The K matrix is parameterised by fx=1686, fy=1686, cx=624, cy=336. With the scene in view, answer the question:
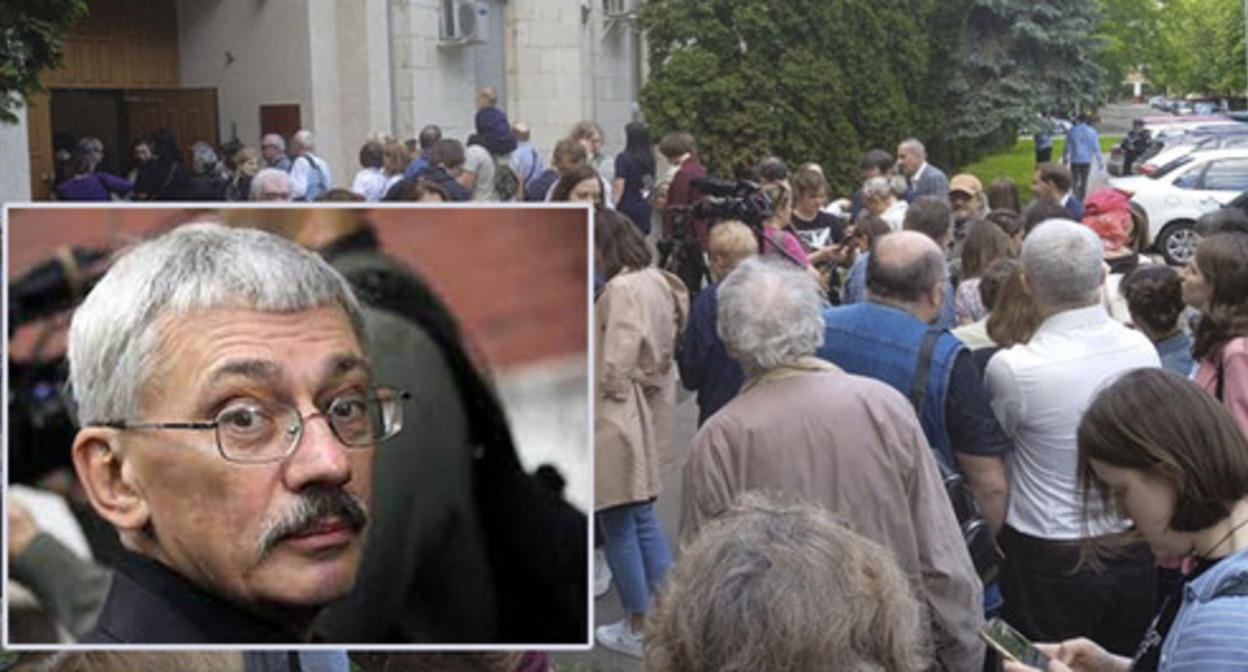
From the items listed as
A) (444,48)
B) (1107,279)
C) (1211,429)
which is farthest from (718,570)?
(444,48)

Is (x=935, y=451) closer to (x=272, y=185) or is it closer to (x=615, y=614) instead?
(x=615, y=614)

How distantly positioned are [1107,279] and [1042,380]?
8.66 ft

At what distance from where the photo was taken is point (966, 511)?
4.82 m

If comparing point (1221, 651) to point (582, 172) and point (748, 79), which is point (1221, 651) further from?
point (748, 79)

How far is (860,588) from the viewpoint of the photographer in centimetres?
217

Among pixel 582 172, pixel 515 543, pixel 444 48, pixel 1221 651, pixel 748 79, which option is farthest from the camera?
pixel 748 79

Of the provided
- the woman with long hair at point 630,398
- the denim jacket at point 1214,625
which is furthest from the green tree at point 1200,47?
the denim jacket at point 1214,625

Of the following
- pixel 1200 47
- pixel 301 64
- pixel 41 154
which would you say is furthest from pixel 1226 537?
pixel 1200 47

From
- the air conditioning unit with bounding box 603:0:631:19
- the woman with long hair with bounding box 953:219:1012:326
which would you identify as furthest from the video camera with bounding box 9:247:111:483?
the air conditioning unit with bounding box 603:0:631:19

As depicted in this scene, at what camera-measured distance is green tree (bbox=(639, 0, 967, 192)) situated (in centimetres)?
2370

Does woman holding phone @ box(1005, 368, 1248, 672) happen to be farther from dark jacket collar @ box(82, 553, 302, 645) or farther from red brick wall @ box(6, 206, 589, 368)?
dark jacket collar @ box(82, 553, 302, 645)

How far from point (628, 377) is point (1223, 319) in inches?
84.1

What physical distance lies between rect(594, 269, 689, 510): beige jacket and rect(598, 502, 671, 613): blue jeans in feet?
0.36

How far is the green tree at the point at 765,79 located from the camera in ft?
77.8
